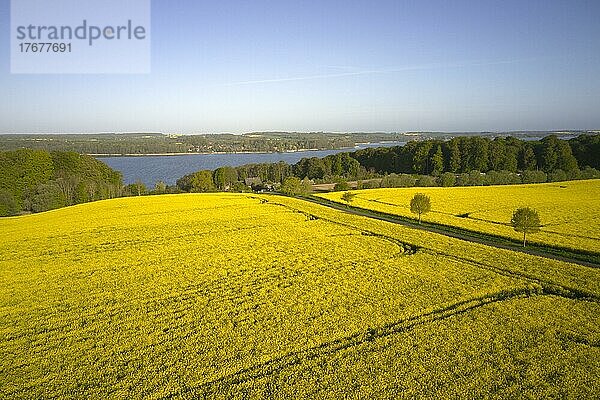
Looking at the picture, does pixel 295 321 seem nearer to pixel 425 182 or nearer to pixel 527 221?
pixel 527 221

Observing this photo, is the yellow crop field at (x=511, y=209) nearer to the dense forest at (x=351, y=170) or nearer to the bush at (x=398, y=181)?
the bush at (x=398, y=181)

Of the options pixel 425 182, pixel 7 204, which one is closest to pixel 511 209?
pixel 425 182

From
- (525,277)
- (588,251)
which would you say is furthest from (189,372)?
(588,251)

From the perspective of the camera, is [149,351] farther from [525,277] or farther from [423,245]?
[423,245]

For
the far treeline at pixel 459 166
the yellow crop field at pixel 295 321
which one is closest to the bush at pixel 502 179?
the far treeline at pixel 459 166

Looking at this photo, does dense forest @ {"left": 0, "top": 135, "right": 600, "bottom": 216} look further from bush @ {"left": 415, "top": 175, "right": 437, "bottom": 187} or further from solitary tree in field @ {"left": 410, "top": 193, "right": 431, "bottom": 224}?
solitary tree in field @ {"left": 410, "top": 193, "right": 431, "bottom": 224}

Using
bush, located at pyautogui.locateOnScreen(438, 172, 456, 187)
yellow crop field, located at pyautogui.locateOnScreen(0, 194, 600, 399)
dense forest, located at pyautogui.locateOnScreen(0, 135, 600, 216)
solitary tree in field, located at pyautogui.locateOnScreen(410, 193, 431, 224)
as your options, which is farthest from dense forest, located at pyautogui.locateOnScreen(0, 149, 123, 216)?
bush, located at pyautogui.locateOnScreen(438, 172, 456, 187)

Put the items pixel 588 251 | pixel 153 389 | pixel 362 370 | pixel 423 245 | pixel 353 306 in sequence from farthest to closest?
pixel 423 245 < pixel 588 251 < pixel 353 306 < pixel 362 370 < pixel 153 389

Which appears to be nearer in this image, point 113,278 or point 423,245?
point 113,278
